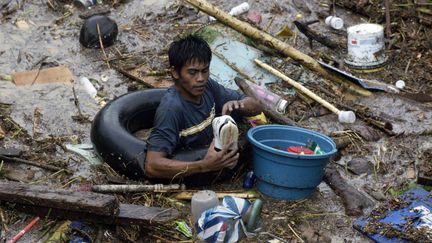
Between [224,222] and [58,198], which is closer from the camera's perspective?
[224,222]

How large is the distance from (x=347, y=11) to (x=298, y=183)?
15.0 feet

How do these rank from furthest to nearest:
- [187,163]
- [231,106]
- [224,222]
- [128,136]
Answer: [128,136]
[231,106]
[187,163]
[224,222]

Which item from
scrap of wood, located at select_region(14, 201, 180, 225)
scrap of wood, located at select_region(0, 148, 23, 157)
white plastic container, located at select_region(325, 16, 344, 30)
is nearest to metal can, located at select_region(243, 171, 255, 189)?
scrap of wood, located at select_region(14, 201, 180, 225)

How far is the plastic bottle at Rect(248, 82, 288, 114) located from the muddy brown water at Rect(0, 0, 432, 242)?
0.34 meters

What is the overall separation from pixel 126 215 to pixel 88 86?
292 centimetres

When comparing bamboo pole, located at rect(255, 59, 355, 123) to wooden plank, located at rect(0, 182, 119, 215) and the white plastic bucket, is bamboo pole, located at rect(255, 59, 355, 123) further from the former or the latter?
wooden plank, located at rect(0, 182, 119, 215)

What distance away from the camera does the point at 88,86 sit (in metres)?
7.49

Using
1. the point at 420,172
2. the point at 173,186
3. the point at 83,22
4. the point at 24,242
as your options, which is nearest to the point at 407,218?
the point at 420,172

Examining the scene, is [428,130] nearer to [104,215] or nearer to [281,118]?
[281,118]

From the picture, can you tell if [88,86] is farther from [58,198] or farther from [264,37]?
[58,198]

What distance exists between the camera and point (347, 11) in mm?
9203

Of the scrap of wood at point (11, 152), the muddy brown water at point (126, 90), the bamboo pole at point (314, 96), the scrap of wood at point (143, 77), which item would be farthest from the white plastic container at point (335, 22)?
the scrap of wood at point (11, 152)

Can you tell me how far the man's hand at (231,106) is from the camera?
18.2 feet

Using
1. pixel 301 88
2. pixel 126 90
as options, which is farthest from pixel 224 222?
pixel 126 90
